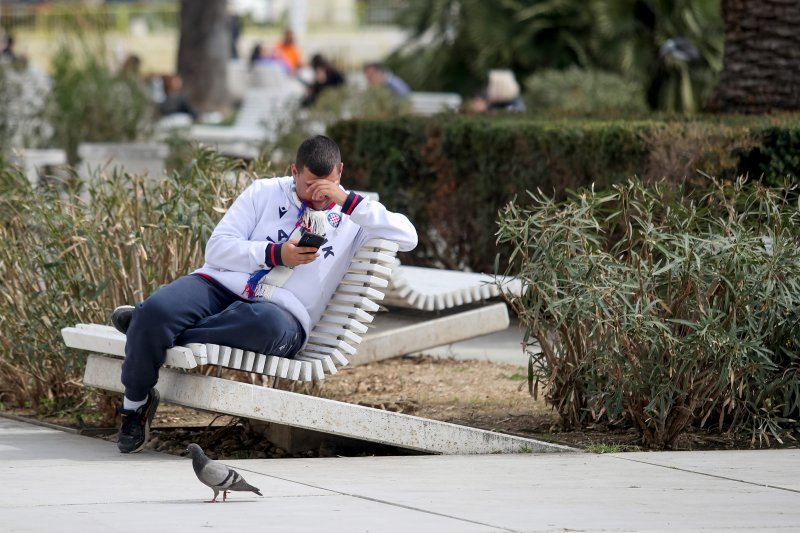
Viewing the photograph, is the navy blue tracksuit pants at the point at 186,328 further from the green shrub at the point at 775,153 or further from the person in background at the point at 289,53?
the person in background at the point at 289,53

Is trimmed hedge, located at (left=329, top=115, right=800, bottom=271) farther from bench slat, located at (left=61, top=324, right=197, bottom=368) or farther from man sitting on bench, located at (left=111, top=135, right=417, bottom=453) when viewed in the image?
bench slat, located at (left=61, top=324, right=197, bottom=368)

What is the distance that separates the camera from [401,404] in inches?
285

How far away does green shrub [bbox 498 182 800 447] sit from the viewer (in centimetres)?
607

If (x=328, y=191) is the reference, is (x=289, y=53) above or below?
below

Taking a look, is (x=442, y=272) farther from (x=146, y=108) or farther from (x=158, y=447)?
(x=146, y=108)

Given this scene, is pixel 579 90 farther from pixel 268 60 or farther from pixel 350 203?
pixel 268 60

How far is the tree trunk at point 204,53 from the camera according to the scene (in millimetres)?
28812

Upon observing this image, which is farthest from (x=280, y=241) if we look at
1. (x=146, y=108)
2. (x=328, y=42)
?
(x=328, y=42)

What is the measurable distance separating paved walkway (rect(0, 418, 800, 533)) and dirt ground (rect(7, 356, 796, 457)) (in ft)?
1.21

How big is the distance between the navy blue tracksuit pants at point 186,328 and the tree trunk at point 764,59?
20.5 ft

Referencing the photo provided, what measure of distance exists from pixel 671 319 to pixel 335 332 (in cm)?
139

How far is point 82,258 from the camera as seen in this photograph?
7113 millimetres

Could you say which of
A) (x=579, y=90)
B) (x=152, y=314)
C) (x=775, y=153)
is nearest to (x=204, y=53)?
(x=579, y=90)

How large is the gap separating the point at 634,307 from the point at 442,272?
3.66 meters
